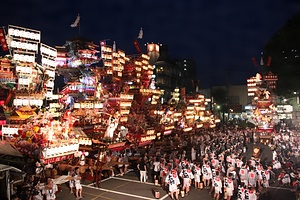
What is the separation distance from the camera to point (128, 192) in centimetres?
1447

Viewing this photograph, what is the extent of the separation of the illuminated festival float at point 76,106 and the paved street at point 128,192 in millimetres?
1695

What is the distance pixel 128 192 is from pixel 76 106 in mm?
9901

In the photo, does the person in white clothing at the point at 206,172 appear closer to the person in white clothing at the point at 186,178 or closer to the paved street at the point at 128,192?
the paved street at the point at 128,192

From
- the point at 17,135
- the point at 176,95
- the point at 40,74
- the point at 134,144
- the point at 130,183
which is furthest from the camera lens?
the point at 176,95

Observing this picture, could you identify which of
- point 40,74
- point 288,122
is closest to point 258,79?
point 288,122

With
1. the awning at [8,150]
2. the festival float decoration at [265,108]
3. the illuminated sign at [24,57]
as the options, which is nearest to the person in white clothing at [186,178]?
the awning at [8,150]

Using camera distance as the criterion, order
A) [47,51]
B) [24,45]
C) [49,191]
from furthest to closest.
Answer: [47,51]
[24,45]
[49,191]

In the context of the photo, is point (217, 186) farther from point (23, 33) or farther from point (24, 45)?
point (23, 33)

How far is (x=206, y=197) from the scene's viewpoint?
44.6ft

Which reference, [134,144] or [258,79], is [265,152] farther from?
[258,79]

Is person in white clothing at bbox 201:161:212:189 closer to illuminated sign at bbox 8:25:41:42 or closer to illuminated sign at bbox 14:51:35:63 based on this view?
illuminated sign at bbox 14:51:35:63

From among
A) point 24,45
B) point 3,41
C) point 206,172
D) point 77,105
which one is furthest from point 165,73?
point 206,172

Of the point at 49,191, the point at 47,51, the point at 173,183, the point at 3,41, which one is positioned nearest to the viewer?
the point at 49,191

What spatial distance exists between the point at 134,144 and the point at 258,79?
2735cm
